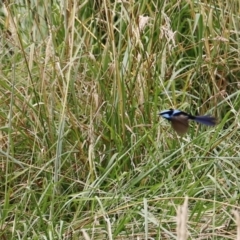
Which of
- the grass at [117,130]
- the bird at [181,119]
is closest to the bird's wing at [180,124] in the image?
the bird at [181,119]

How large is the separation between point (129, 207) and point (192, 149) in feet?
1.25

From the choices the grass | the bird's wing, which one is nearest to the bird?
the bird's wing

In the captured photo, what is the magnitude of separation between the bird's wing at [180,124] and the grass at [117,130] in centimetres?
35

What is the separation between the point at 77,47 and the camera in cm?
285

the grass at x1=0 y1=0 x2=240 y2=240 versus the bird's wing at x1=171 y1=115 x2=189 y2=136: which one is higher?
the bird's wing at x1=171 y1=115 x2=189 y2=136

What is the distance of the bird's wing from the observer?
1880 mm

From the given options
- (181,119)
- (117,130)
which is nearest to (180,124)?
(181,119)

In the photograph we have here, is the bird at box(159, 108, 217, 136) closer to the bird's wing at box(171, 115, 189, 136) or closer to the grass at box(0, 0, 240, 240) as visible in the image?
the bird's wing at box(171, 115, 189, 136)

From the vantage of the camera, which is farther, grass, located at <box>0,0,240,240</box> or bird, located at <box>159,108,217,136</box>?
grass, located at <box>0,0,240,240</box>

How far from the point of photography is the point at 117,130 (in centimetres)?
274

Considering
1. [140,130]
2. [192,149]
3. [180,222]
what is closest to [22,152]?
[140,130]

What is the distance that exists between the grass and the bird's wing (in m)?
0.35

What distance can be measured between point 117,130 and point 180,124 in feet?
2.82

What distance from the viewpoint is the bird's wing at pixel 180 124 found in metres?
1.88
